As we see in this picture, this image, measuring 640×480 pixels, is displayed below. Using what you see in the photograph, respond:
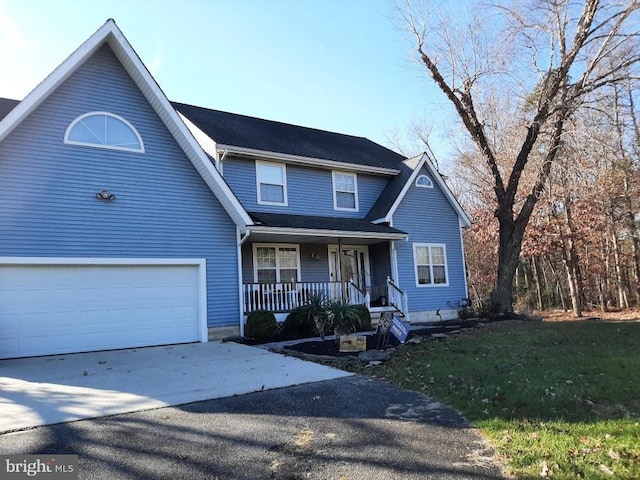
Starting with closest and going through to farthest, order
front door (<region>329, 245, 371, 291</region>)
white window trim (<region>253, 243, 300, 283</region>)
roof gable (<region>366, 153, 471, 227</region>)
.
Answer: white window trim (<region>253, 243, 300, 283</region>), front door (<region>329, 245, 371, 291</region>), roof gable (<region>366, 153, 471, 227</region>)

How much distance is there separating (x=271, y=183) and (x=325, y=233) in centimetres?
269

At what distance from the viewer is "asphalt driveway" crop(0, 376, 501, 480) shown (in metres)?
3.55

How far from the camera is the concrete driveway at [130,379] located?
17.3ft

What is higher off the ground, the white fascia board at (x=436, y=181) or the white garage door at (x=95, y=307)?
the white fascia board at (x=436, y=181)

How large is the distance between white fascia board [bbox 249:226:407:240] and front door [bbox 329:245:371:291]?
1.55 m

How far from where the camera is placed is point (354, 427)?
14.9ft

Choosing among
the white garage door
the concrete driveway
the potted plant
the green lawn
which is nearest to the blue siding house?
the white garage door

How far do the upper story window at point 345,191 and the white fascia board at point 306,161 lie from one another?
310 mm

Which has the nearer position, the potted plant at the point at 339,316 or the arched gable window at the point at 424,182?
the potted plant at the point at 339,316

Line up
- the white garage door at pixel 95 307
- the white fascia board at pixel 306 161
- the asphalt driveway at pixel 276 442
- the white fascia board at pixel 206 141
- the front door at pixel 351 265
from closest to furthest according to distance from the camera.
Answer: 1. the asphalt driveway at pixel 276 442
2. the white garage door at pixel 95 307
3. the white fascia board at pixel 206 141
4. the white fascia board at pixel 306 161
5. the front door at pixel 351 265

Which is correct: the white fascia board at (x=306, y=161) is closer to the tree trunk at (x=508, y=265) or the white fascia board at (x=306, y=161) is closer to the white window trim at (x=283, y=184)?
the white window trim at (x=283, y=184)

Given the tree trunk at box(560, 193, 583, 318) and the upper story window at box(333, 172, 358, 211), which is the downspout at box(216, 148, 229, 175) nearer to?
the upper story window at box(333, 172, 358, 211)

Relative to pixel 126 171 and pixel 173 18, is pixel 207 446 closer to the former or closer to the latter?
pixel 126 171

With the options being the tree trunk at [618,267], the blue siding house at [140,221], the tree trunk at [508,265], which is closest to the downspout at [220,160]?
the blue siding house at [140,221]
